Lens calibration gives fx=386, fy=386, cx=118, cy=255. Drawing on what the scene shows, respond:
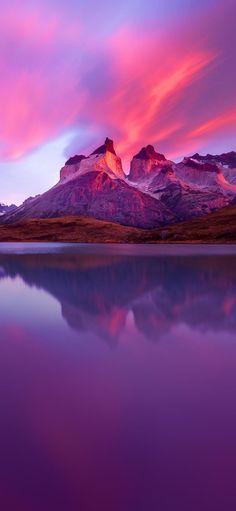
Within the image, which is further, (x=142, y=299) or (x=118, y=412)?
(x=142, y=299)

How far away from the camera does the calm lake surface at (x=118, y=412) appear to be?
8141 mm

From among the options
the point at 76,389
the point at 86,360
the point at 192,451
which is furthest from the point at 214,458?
the point at 86,360

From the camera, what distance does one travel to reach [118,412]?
11.7 metres

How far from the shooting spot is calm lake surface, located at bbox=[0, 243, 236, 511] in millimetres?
8141

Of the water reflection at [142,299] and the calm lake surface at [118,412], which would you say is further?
the water reflection at [142,299]

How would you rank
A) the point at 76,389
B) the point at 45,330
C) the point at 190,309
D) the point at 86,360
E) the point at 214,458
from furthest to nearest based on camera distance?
the point at 190,309
the point at 45,330
the point at 86,360
the point at 76,389
the point at 214,458

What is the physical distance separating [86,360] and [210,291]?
944 inches

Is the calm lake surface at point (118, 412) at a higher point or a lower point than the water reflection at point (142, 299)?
higher

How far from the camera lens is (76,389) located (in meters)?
13.7

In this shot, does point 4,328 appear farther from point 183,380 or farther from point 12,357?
point 183,380

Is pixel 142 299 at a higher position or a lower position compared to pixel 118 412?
lower

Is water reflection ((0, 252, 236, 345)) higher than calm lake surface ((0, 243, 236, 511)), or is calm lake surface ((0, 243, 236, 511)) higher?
calm lake surface ((0, 243, 236, 511))

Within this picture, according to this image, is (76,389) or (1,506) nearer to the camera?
(1,506)

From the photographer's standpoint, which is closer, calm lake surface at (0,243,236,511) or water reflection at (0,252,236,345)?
calm lake surface at (0,243,236,511)
